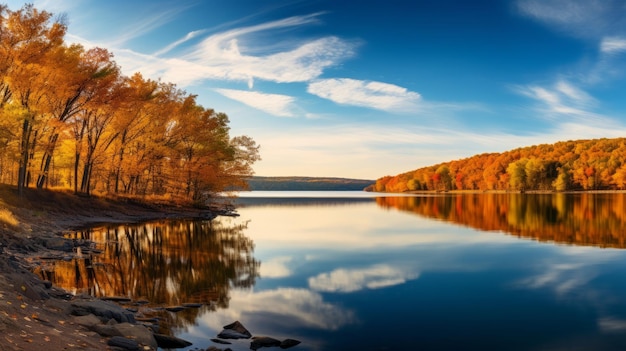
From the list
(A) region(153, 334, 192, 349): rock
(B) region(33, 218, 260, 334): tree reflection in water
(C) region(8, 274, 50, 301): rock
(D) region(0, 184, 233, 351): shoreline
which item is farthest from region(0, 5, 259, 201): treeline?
(A) region(153, 334, 192, 349): rock

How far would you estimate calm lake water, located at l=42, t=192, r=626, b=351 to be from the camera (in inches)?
549

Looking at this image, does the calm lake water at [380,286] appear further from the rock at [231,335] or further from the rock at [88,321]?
the rock at [88,321]

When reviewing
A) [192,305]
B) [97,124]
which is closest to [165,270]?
[192,305]

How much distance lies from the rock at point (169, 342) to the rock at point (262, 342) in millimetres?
1809

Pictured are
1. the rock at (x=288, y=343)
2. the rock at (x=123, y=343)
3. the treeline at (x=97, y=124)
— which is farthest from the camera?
the treeline at (x=97, y=124)

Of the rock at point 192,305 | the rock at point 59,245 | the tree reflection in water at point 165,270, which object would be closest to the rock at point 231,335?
the tree reflection in water at point 165,270

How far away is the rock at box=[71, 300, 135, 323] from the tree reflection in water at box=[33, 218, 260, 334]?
3.89 ft

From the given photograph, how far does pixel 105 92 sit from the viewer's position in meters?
47.0

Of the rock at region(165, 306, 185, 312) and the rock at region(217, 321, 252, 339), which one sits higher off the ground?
the rock at region(165, 306, 185, 312)

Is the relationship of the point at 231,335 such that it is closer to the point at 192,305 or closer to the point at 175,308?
the point at 175,308

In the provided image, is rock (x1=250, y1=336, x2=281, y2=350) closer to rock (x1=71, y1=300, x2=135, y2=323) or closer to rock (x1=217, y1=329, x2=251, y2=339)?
rock (x1=217, y1=329, x2=251, y2=339)

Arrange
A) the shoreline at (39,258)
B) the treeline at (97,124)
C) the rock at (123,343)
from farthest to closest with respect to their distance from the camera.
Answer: the treeline at (97,124), the rock at (123,343), the shoreline at (39,258)

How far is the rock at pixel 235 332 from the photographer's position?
13.6m

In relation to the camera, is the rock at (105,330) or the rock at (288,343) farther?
the rock at (288,343)
